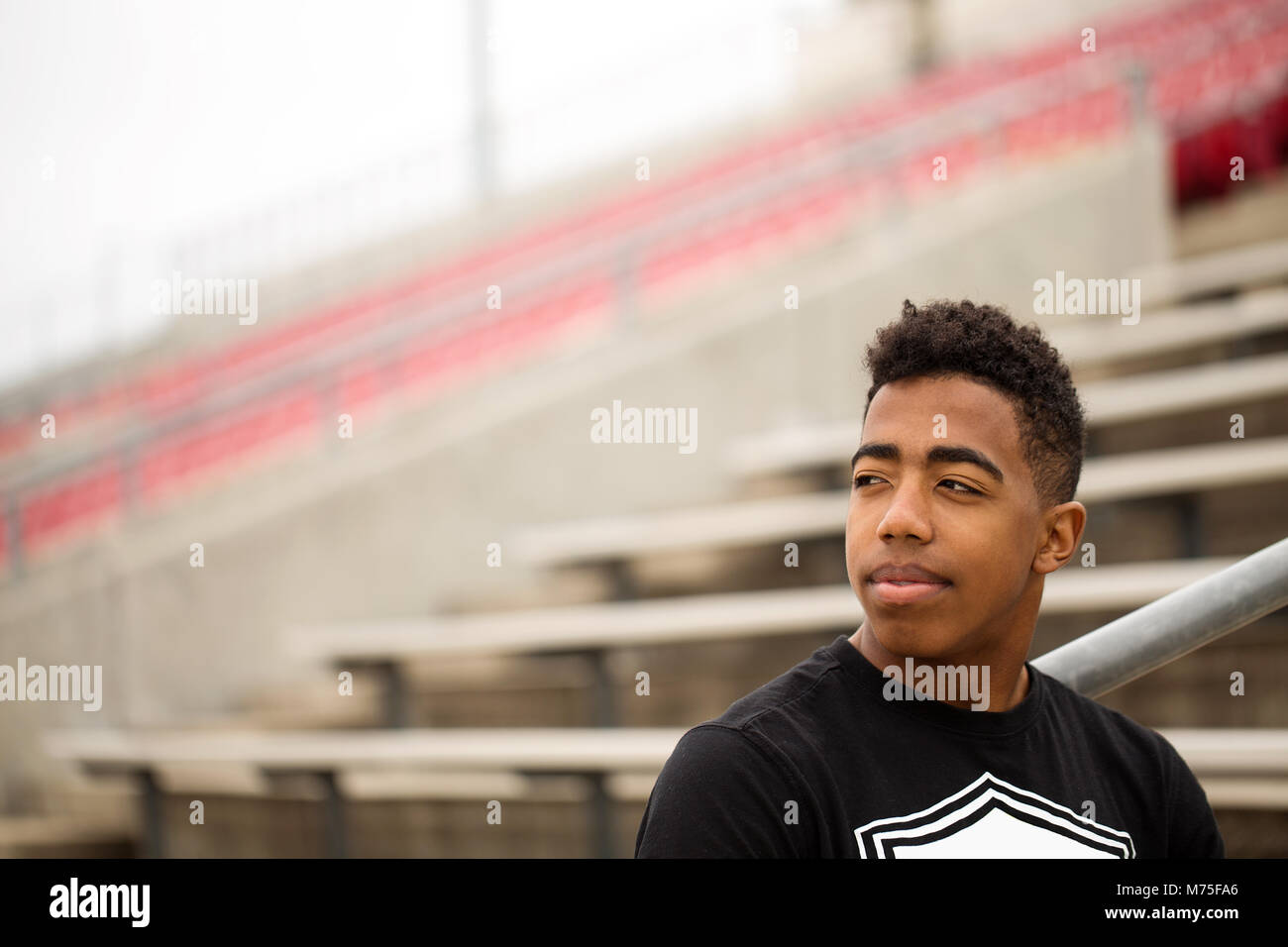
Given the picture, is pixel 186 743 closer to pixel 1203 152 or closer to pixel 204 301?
pixel 1203 152

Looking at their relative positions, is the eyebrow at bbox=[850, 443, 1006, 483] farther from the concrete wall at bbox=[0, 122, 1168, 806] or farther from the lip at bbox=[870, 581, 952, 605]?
the concrete wall at bbox=[0, 122, 1168, 806]

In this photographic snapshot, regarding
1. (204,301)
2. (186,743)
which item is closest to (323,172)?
(204,301)

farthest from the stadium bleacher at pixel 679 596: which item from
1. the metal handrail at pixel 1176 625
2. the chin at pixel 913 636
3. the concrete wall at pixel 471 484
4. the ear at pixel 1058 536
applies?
the chin at pixel 913 636

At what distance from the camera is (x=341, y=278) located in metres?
11.2

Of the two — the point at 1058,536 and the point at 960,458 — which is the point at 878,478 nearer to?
the point at 960,458

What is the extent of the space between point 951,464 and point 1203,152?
5241 mm

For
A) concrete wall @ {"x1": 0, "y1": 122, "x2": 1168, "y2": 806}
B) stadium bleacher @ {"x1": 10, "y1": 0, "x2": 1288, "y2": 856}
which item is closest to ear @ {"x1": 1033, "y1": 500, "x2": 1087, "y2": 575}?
stadium bleacher @ {"x1": 10, "y1": 0, "x2": 1288, "y2": 856}

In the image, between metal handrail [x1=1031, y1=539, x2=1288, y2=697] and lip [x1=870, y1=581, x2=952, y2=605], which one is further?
metal handrail [x1=1031, y1=539, x2=1288, y2=697]

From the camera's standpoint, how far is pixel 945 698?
1.28m

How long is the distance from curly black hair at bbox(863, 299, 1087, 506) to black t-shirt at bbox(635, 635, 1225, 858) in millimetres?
249

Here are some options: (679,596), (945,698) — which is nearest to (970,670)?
(945,698)

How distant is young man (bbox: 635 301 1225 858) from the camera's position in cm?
117
